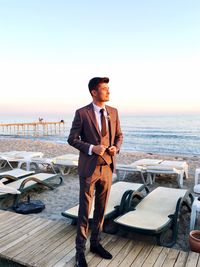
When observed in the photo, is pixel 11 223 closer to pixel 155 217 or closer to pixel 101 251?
pixel 101 251

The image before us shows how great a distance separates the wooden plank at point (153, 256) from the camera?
2.92m

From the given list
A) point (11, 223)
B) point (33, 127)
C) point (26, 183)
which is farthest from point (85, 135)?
point (33, 127)

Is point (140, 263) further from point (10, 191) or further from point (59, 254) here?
point (10, 191)

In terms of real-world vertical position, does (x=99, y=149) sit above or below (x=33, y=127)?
above

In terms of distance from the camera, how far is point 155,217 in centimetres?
380

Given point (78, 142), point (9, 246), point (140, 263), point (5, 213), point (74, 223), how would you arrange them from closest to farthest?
point (78, 142) < point (140, 263) < point (9, 246) < point (74, 223) < point (5, 213)

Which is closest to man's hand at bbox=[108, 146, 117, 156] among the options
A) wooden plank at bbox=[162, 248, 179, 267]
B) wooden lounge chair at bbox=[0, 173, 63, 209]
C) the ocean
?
wooden plank at bbox=[162, 248, 179, 267]

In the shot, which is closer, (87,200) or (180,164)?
(87,200)

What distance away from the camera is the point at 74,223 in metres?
4.00

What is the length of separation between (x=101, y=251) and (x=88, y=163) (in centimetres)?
109

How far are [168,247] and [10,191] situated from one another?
294cm

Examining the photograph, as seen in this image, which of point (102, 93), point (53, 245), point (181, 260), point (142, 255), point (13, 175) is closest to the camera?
A: point (102, 93)

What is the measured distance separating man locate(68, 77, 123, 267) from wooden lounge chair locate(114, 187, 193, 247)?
2.63ft

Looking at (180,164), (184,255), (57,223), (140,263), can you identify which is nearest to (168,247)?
(184,255)
